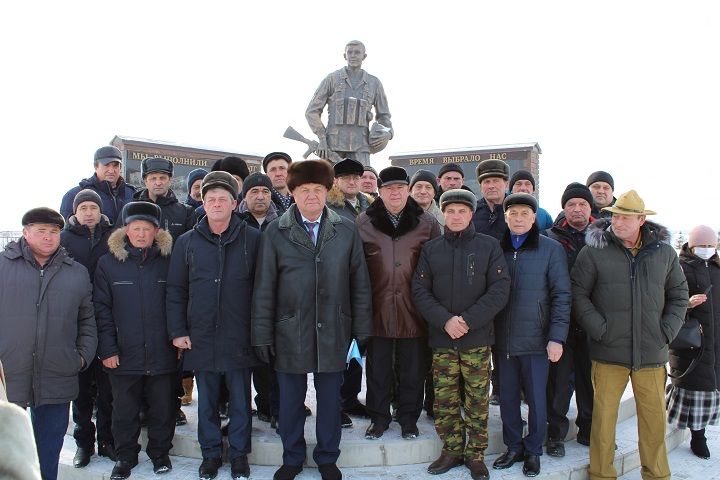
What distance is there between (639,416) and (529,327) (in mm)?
1018

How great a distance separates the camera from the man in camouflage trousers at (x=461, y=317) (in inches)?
137

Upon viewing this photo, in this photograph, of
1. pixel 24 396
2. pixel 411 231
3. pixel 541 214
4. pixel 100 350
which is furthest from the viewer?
pixel 541 214

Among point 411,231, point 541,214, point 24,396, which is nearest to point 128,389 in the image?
point 24,396

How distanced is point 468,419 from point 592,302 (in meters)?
1.22

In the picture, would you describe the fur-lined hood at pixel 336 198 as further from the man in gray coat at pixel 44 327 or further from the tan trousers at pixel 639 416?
the tan trousers at pixel 639 416

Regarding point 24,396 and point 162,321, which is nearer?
point 24,396

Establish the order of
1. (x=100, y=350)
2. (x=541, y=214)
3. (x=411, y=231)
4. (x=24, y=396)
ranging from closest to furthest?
(x=24, y=396), (x=100, y=350), (x=411, y=231), (x=541, y=214)

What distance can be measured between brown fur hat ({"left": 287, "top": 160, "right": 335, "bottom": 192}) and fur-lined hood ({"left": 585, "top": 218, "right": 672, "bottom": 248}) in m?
1.94

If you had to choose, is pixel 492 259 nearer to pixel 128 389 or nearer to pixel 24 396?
pixel 128 389

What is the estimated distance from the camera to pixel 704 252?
4.19 m

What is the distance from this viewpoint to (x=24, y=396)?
10.4ft

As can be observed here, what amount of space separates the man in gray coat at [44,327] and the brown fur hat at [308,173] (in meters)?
1.56

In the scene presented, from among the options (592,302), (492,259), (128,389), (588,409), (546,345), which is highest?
(492,259)

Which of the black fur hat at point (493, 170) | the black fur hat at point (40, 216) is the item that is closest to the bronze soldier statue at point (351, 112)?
the black fur hat at point (493, 170)
